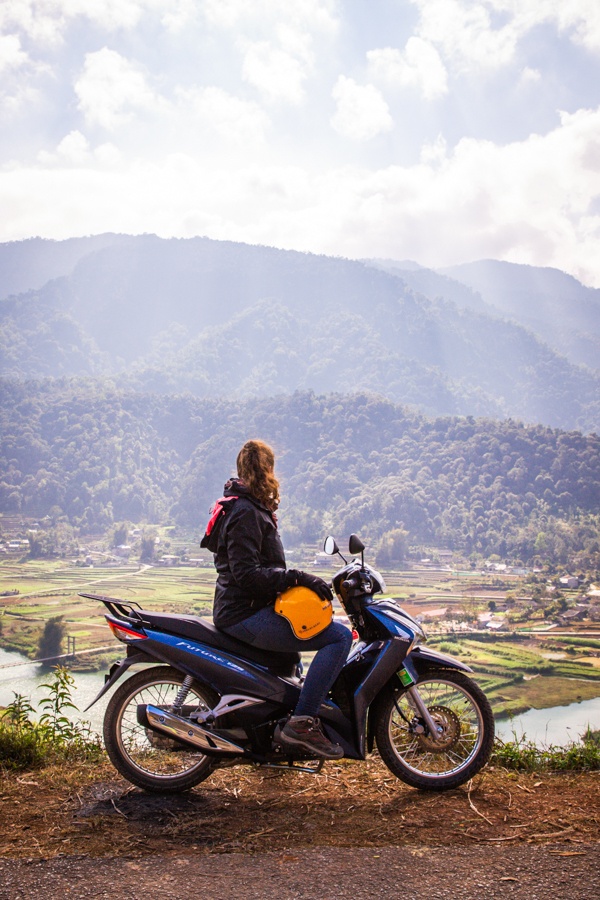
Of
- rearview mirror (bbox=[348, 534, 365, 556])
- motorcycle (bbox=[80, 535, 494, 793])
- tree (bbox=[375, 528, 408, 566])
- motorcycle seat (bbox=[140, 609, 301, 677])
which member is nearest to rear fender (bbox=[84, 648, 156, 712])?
motorcycle (bbox=[80, 535, 494, 793])

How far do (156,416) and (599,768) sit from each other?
152 meters

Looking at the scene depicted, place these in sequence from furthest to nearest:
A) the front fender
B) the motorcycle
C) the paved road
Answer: the front fender → the motorcycle → the paved road

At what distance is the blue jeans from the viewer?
3.90m

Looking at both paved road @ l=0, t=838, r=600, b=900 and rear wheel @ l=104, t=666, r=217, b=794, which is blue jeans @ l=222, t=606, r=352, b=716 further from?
paved road @ l=0, t=838, r=600, b=900

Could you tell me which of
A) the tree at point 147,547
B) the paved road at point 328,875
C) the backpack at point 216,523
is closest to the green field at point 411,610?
the tree at point 147,547

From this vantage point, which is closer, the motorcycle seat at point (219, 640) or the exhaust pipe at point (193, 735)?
Result: the exhaust pipe at point (193, 735)

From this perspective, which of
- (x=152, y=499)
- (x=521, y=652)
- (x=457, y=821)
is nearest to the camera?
(x=457, y=821)

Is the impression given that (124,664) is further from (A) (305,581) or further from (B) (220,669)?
(A) (305,581)

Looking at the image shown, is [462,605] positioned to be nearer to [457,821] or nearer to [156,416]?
[457,821]

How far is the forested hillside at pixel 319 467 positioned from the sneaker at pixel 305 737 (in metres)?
90.8

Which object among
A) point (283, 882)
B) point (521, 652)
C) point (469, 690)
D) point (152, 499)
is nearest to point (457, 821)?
point (469, 690)

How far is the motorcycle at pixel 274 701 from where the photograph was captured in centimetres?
396

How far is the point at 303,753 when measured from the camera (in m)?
Answer: 3.89

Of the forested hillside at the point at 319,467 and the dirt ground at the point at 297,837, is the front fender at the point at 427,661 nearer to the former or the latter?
the dirt ground at the point at 297,837
